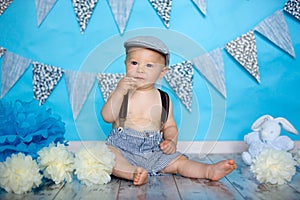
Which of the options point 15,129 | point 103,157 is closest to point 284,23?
point 103,157

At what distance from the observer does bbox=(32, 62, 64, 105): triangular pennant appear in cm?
197

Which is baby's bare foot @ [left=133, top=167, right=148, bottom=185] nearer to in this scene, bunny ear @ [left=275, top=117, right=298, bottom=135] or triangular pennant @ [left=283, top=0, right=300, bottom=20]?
bunny ear @ [left=275, top=117, right=298, bottom=135]

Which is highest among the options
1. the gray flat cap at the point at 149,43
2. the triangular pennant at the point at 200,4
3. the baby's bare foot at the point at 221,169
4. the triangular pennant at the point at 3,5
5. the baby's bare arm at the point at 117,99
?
the triangular pennant at the point at 200,4

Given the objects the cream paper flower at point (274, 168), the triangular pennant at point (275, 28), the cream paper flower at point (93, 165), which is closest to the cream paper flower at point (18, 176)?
the cream paper flower at point (93, 165)

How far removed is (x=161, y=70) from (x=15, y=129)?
1.73 feet

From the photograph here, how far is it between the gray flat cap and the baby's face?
0.02 metres

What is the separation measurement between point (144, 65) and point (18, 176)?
523 mm

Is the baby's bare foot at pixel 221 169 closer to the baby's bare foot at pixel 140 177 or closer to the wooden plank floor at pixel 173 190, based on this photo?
the wooden plank floor at pixel 173 190

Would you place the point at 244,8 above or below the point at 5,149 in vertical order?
above

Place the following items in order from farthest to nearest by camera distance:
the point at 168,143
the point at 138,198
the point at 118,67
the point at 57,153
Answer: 1. the point at 118,67
2. the point at 168,143
3. the point at 57,153
4. the point at 138,198

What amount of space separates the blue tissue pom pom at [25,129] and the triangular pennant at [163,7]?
0.76 meters

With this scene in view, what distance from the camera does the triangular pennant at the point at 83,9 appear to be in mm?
1974

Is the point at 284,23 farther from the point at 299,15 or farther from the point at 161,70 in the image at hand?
the point at 161,70

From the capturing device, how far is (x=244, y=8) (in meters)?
2.02
